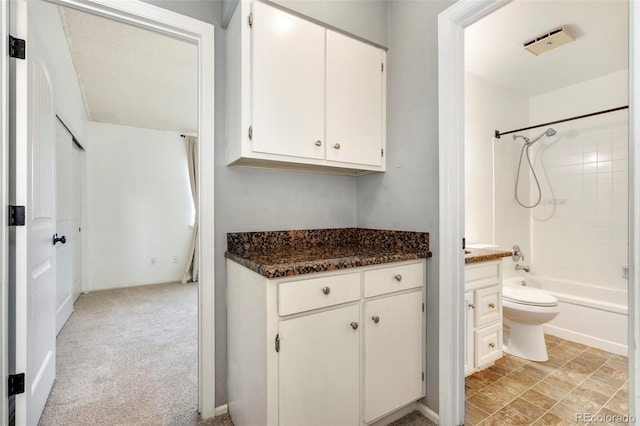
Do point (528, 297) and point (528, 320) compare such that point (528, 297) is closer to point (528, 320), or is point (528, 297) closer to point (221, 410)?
point (528, 320)

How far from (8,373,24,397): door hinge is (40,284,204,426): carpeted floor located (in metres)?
0.42

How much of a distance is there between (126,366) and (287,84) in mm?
2203

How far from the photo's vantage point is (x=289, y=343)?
3.74 feet

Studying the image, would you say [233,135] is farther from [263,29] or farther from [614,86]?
[614,86]

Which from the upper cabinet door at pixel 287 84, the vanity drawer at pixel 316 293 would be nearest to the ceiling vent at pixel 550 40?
the upper cabinet door at pixel 287 84

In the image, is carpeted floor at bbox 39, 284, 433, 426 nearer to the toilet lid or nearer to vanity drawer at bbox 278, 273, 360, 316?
vanity drawer at bbox 278, 273, 360, 316

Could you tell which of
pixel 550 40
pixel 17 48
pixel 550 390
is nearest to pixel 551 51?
pixel 550 40

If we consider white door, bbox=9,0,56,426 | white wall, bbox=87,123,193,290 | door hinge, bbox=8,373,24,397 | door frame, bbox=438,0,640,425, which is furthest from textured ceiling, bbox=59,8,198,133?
door hinge, bbox=8,373,24,397

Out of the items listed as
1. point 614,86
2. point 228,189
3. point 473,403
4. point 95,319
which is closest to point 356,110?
point 228,189

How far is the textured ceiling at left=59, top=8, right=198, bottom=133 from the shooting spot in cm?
240

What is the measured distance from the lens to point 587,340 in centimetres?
249

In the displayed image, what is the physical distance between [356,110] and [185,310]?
9.37 feet

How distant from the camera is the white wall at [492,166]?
8.84 ft

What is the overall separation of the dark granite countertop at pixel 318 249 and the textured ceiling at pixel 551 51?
1530 mm
